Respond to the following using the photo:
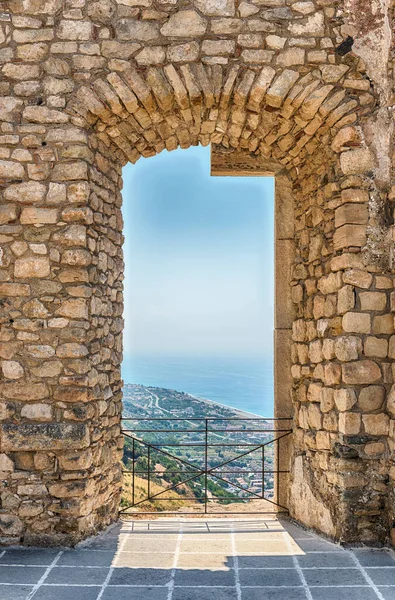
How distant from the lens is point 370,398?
4309 mm

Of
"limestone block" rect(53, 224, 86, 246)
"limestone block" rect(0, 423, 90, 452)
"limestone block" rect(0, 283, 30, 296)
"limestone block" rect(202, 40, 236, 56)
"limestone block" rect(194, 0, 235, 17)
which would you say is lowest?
"limestone block" rect(0, 423, 90, 452)

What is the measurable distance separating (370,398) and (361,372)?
208 millimetres

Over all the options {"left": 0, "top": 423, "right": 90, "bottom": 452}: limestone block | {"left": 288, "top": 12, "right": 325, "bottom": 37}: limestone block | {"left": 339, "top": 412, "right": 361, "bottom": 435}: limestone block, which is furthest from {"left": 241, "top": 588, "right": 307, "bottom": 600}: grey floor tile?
{"left": 288, "top": 12, "right": 325, "bottom": 37}: limestone block

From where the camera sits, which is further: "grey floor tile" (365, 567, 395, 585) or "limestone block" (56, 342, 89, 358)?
Answer: "limestone block" (56, 342, 89, 358)

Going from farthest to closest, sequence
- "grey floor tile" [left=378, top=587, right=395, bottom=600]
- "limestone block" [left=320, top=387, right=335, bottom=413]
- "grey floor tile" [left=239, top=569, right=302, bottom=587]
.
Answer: "limestone block" [left=320, top=387, right=335, bottom=413] → "grey floor tile" [left=239, top=569, right=302, bottom=587] → "grey floor tile" [left=378, top=587, right=395, bottom=600]

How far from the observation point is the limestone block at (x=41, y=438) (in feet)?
14.1

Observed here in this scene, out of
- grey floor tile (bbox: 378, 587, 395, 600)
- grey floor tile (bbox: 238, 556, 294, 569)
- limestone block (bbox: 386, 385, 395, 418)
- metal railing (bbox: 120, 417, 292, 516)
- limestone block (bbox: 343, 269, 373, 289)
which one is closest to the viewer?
grey floor tile (bbox: 378, 587, 395, 600)

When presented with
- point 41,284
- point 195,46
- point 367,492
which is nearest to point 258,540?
point 367,492

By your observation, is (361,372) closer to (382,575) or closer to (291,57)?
(382,575)

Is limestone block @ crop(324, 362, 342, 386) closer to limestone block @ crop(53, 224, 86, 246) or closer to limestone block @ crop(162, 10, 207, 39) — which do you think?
limestone block @ crop(53, 224, 86, 246)

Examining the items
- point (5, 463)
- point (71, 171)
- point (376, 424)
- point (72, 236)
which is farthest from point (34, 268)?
point (376, 424)

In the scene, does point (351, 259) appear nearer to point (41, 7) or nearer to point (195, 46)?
point (195, 46)

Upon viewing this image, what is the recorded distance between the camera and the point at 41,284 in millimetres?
4383

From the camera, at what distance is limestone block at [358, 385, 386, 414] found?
4.30m
